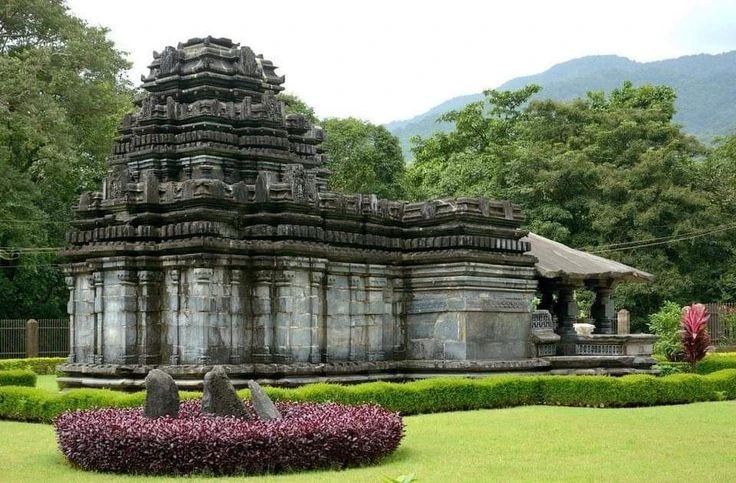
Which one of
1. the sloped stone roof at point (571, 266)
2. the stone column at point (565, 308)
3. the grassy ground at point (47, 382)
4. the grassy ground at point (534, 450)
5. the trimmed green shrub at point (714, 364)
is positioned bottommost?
the grassy ground at point (534, 450)

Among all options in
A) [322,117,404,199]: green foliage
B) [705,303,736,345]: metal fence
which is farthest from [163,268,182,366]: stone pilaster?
[322,117,404,199]: green foliage

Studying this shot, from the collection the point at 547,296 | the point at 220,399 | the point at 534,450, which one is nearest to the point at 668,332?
the point at 547,296

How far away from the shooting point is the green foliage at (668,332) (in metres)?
27.6

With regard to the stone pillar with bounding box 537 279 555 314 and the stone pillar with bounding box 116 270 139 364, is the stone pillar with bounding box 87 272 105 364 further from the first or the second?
the stone pillar with bounding box 537 279 555 314

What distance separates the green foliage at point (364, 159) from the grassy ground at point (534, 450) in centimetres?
3105

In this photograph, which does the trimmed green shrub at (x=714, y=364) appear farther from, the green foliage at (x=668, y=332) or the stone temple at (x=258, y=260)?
the stone temple at (x=258, y=260)

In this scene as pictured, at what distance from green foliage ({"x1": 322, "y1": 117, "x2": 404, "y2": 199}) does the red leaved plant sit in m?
24.1

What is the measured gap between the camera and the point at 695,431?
50.0ft

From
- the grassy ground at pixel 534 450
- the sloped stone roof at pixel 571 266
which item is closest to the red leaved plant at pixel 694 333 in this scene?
the sloped stone roof at pixel 571 266

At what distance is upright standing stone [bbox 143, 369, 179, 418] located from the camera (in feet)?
41.8

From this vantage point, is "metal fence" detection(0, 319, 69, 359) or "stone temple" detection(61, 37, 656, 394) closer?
"stone temple" detection(61, 37, 656, 394)

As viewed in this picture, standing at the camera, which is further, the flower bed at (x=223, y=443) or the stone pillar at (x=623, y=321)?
the stone pillar at (x=623, y=321)

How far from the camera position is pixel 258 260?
1903 centimetres

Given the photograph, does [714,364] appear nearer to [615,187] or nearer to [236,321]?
[236,321]
